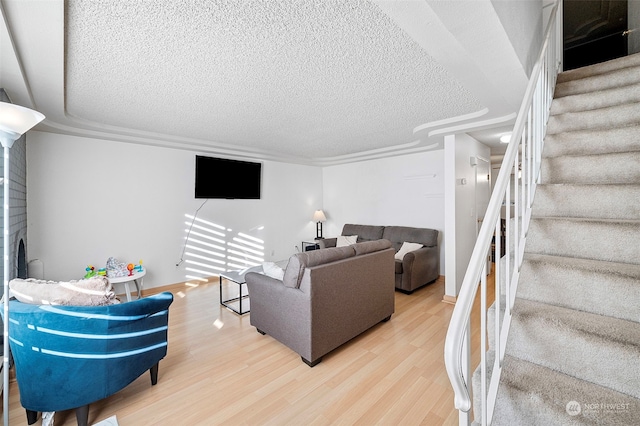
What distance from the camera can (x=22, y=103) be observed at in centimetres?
236

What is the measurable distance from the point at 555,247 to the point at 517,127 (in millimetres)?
716

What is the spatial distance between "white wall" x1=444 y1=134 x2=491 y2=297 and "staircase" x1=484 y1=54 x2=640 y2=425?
158 centimetres

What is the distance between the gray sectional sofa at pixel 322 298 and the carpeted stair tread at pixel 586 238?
1.40 metres

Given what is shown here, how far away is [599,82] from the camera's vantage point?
2.22 metres

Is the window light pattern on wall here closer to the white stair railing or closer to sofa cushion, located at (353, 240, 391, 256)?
sofa cushion, located at (353, 240, 391, 256)

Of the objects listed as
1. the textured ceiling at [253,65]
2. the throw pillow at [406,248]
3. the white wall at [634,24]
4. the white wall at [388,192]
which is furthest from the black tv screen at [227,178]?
the white wall at [634,24]

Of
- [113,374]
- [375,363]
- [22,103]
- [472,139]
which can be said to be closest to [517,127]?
[375,363]

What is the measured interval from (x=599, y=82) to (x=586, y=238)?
172cm

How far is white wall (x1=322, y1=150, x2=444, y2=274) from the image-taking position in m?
4.69

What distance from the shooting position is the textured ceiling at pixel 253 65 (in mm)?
1367

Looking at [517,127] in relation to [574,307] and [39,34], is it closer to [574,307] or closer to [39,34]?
[574,307]

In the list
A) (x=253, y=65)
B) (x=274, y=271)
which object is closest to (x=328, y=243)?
(x=274, y=271)

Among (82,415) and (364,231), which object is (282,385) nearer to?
(82,415)

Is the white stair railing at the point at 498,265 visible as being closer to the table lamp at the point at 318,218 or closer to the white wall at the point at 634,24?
the white wall at the point at 634,24
